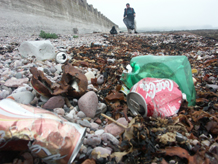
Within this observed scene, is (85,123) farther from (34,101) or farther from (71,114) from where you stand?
(34,101)

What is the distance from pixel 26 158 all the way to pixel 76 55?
8.38 ft

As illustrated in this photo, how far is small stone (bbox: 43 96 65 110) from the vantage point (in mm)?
1230

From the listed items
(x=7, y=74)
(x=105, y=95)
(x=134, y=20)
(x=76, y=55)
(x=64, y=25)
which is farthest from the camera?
(x=134, y=20)

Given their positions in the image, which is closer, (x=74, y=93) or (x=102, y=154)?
(x=102, y=154)

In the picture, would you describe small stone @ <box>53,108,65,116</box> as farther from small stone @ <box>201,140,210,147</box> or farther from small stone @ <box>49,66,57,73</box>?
small stone @ <box>201,140,210,147</box>

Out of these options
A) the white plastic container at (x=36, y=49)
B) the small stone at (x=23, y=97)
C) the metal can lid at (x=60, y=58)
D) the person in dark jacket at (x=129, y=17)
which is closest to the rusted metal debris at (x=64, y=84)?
the small stone at (x=23, y=97)

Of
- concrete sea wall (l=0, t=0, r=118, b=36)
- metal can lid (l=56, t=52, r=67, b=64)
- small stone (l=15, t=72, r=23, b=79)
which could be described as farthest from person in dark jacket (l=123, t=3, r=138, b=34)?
small stone (l=15, t=72, r=23, b=79)

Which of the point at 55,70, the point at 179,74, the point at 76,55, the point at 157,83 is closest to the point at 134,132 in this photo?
the point at 157,83

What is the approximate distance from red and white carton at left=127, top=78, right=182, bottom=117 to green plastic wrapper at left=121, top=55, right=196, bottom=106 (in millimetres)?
241

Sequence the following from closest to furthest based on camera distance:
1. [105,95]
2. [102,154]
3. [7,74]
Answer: [102,154] → [105,95] → [7,74]

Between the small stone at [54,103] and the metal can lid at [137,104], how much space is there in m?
0.64

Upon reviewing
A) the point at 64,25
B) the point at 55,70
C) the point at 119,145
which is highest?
the point at 64,25

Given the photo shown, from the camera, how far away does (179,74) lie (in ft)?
4.74

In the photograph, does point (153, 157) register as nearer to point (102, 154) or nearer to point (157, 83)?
point (102, 154)
